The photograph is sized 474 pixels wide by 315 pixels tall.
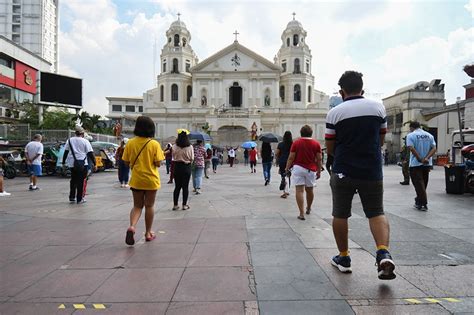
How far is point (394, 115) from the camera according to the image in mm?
49125

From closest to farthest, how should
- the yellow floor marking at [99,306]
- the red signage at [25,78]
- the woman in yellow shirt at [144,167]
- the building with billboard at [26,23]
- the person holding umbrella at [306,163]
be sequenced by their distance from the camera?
the yellow floor marking at [99,306] → the woman in yellow shirt at [144,167] → the person holding umbrella at [306,163] → the red signage at [25,78] → the building with billboard at [26,23]

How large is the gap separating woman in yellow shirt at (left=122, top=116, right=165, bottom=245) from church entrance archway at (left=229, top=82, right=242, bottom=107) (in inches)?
2320

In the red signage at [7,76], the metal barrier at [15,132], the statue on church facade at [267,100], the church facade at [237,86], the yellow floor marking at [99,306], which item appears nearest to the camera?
the yellow floor marking at [99,306]

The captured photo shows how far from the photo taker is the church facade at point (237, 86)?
62.1 meters

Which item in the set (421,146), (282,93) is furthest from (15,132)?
(282,93)

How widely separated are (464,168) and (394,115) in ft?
137

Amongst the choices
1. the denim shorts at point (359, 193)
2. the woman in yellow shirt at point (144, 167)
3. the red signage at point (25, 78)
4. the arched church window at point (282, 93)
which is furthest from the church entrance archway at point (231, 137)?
the denim shorts at point (359, 193)

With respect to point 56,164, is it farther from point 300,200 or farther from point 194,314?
point 194,314

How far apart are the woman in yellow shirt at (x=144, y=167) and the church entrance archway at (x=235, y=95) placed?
58931 mm

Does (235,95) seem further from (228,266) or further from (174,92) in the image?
(228,266)

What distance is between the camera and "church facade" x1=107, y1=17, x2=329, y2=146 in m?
62.1

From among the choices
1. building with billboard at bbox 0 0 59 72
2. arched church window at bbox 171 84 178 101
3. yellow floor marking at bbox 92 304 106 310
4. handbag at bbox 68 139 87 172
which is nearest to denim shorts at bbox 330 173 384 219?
yellow floor marking at bbox 92 304 106 310

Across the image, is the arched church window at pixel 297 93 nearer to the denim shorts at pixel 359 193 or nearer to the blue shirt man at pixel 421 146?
the blue shirt man at pixel 421 146

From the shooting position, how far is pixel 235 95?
6406 centimetres
